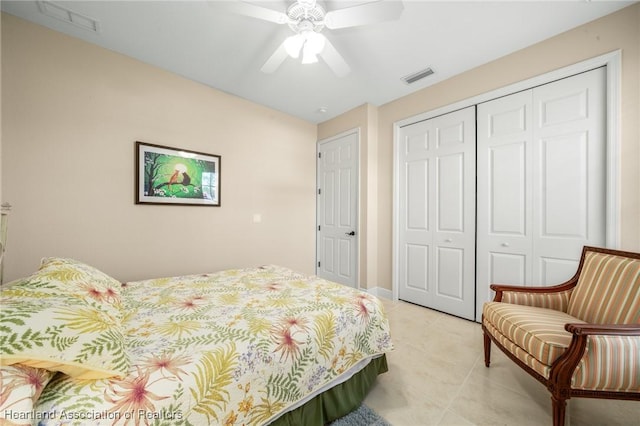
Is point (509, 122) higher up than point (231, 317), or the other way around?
point (509, 122)

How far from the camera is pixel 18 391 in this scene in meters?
0.65

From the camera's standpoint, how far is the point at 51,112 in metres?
2.03

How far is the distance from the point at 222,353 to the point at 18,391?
548 mm

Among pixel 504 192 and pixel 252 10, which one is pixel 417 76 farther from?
pixel 252 10

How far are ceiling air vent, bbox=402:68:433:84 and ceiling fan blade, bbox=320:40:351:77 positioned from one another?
1.07m

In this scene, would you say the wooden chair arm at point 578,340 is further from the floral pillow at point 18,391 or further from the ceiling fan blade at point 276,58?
the ceiling fan blade at point 276,58

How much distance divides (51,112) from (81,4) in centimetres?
90

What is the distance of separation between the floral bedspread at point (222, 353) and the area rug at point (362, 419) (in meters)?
0.28

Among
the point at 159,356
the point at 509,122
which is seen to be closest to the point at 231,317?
the point at 159,356

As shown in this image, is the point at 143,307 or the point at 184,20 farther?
the point at 184,20

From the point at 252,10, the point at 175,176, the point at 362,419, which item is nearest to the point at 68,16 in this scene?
the point at 175,176

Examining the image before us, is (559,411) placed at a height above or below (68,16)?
below

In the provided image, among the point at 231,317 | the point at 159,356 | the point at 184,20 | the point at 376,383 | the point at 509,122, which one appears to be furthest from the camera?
the point at 509,122

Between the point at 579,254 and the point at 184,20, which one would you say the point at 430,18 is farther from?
the point at 579,254
